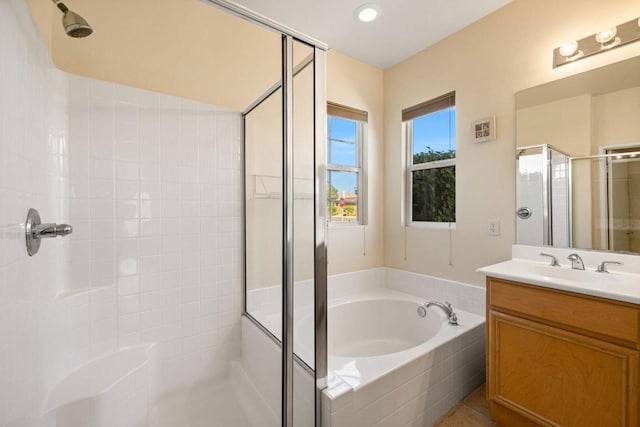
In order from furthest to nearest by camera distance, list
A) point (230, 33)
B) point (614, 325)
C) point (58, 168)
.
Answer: point (230, 33) → point (58, 168) → point (614, 325)

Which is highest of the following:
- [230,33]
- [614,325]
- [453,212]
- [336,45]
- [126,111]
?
[336,45]

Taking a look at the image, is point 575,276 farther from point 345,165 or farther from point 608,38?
point 345,165

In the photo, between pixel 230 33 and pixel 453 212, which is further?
pixel 453 212

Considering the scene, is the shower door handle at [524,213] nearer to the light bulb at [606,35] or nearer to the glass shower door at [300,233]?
the light bulb at [606,35]

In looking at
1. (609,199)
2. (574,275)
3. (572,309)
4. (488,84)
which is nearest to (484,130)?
(488,84)

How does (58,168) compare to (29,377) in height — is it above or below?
above

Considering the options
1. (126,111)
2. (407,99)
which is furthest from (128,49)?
(407,99)

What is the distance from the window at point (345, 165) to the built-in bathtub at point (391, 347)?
1.88 feet

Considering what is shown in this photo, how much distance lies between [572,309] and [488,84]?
154 centimetres

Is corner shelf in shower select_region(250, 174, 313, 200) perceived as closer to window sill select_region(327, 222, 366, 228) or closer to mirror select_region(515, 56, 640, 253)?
window sill select_region(327, 222, 366, 228)

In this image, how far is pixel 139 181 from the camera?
1533mm

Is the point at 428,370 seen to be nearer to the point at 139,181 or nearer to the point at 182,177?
the point at 182,177

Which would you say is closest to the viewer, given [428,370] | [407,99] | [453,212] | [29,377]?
[29,377]

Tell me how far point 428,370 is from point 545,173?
137cm
